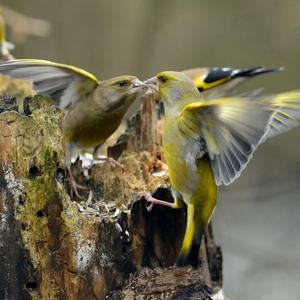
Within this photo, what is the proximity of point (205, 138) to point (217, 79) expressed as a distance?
3885 millimetres

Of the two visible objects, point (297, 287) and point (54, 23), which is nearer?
point (297, 287)

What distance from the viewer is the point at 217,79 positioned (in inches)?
306

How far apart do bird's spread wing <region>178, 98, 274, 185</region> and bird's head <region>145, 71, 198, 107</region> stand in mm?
223

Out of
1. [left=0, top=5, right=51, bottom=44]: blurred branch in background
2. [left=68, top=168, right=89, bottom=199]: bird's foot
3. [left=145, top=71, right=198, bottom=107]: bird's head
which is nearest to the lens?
[left=145, top=71, right=198, bottom=107]: bird's head

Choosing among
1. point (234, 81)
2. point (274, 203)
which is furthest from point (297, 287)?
point (234, 81)

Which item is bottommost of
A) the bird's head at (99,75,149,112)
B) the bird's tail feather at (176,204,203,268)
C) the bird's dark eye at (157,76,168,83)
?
the bird's tail feather at (176,204,203,268)

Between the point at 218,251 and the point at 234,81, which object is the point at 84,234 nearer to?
the point at 218,251

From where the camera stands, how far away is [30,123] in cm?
393

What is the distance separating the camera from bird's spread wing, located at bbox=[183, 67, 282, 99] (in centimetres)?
770

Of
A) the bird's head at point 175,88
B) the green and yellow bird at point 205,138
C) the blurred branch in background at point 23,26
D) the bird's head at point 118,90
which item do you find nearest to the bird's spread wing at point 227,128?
the green and yellow bird at point 205,138

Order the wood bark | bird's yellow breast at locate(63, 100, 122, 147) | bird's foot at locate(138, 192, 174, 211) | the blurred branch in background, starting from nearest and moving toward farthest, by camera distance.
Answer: the wood bark
bird's foot at locate(138, 192, 174, 211)
bird's yellow breast at locate(63, 100, 122, 147)
the blurred branch in background

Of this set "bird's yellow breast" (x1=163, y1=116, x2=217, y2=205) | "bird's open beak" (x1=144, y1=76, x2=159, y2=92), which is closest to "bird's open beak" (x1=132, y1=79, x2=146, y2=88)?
"bird's open beak" (x1=144, y1=76, x2=159, y2=92)

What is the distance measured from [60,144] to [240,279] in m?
5.61

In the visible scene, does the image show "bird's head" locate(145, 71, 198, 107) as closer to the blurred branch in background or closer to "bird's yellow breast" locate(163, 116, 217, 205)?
"bird's yellow breast" locate(163, 116, 217, 205)
